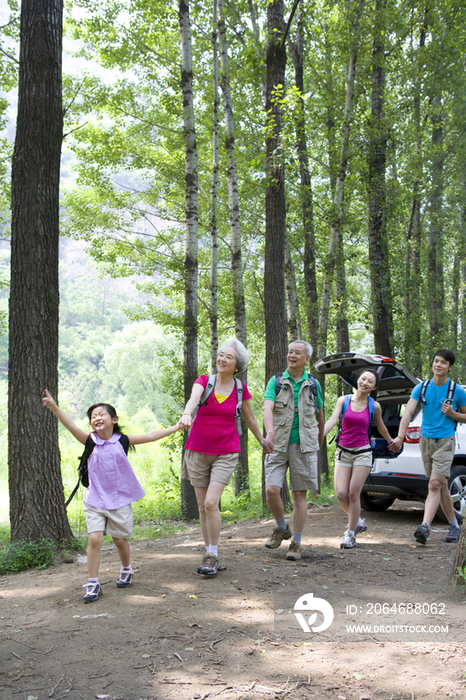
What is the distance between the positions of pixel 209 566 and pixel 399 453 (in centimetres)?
372

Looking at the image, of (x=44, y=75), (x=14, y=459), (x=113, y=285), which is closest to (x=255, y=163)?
(x=44, y=75)

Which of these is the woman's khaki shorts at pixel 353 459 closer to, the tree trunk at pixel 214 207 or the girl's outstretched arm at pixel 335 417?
the girl's outstretched arm at pixel 335 417

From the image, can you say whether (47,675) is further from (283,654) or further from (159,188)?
(159,188)

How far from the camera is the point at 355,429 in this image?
21.9 ft

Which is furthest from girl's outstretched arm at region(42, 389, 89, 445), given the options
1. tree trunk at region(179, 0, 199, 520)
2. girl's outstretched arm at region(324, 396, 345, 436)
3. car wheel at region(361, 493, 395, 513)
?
tree trunk at region(179, 0, 199, 520)

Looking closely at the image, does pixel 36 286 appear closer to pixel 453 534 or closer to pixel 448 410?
pixel 448 410

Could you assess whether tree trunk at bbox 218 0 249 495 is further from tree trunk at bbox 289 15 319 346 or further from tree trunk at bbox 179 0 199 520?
tree trunk at bbox 289 15 319 346

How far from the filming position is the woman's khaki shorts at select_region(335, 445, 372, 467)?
6.56 metres

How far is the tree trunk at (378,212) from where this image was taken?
48.7ft


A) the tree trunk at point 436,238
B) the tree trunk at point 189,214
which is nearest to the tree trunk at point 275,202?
the tree trunk at point 189,214

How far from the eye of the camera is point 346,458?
21.9ft

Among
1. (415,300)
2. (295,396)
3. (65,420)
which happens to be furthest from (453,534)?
(415,300)

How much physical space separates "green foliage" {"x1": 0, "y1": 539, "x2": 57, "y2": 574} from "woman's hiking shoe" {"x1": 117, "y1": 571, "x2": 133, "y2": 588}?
168 cm

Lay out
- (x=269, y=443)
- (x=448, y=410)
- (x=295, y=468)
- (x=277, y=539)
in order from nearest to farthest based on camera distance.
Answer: (x=269, y=443), (x=295, y=468), (x=448, y=410), (x=277, y=539)
